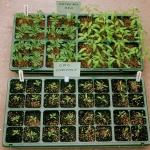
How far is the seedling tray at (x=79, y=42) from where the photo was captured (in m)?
2.12

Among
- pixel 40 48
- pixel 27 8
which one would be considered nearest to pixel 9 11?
pixel 27 8

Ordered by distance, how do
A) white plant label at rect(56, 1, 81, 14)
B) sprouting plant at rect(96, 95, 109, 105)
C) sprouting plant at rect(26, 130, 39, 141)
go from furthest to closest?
white plant label at rect(56, 1, 81, 14)
sprouting plant at rect(96, 95, 109, 105)
sprouting plant at rect(26, 130, 39, 141)

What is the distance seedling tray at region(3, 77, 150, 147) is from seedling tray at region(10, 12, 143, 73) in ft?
0.29

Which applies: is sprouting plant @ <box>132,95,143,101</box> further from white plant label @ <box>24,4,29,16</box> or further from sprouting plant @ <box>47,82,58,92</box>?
white plant label @ <box>24,4,29,16</box>

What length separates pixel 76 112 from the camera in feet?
6.54

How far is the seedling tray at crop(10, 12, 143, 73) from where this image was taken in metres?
2.12

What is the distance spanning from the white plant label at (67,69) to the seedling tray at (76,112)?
7 centimetres

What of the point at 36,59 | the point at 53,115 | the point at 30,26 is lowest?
the point at 53,115

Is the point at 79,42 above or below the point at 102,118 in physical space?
above

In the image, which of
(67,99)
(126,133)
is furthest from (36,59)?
(126,133)

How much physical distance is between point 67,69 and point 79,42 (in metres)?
0.26

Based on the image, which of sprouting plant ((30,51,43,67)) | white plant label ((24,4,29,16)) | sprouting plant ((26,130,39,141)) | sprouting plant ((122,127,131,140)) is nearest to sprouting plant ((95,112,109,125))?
sprouting plant ((122,127,131,140))

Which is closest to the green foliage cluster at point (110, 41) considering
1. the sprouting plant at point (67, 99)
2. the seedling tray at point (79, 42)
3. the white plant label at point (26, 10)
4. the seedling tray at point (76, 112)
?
the seedling tray at point (79, 42)

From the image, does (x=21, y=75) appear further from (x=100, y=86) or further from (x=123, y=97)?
(x=123, y=97)
